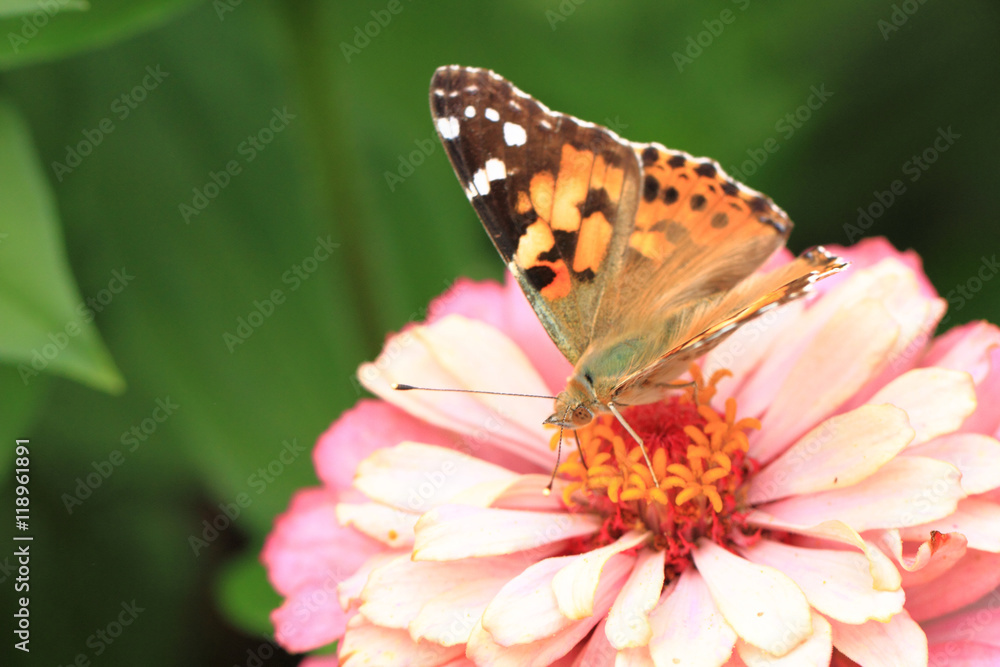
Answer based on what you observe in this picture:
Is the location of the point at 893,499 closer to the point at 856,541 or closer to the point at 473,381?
the point at 856,541

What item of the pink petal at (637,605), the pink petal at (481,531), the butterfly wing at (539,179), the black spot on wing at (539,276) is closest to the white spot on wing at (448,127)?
the butterfly wing at (539,179)

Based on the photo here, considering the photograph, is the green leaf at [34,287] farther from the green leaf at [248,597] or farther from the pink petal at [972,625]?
the pink petal at [972,625]

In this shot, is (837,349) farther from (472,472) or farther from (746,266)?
(472,472)

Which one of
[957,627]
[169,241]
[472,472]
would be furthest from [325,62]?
[957,627]

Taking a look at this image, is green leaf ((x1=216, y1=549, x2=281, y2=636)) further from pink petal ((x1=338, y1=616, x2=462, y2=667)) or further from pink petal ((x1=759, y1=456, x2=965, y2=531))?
pink petal ((x1=759, y1=456, x2=965, y2=531))

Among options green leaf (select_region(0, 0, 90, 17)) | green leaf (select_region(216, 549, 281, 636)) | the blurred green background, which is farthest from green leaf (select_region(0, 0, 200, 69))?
green leaf (select_region(216, 549, 281, 636))
